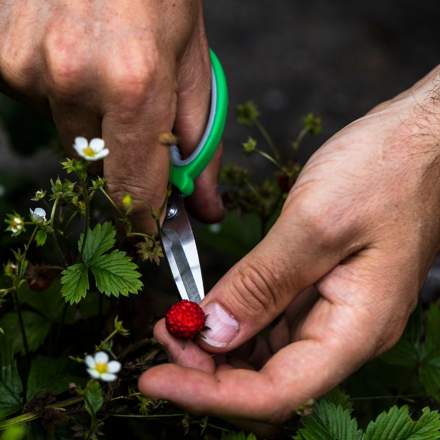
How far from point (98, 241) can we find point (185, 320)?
27 centimetres

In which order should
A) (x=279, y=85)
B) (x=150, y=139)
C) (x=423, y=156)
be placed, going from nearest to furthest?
(x=150, y=139) < (x=423, y=156) < (x=279, y=85)

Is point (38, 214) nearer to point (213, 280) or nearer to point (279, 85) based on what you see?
point (213, 280)

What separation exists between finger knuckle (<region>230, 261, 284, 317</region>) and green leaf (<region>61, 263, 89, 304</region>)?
0.32m

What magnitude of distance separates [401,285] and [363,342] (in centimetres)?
16

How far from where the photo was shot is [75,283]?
1568mm

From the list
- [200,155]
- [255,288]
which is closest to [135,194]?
[200,155]

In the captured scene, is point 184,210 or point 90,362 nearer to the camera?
point 90,362

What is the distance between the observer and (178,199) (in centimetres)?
186

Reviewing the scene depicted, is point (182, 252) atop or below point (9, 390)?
atop

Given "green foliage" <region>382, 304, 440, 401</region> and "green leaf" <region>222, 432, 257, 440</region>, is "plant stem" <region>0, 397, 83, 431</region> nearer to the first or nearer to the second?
"green leaf" <region>222, 432, 257, 440</region>

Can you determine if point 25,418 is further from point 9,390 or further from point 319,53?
point 319,53

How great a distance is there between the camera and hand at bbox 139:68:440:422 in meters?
1.56

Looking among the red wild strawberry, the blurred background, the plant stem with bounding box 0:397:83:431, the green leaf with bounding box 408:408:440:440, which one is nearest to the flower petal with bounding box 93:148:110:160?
the red wild strawberry

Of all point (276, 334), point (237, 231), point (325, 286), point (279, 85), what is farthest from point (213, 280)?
point (279, 85)
